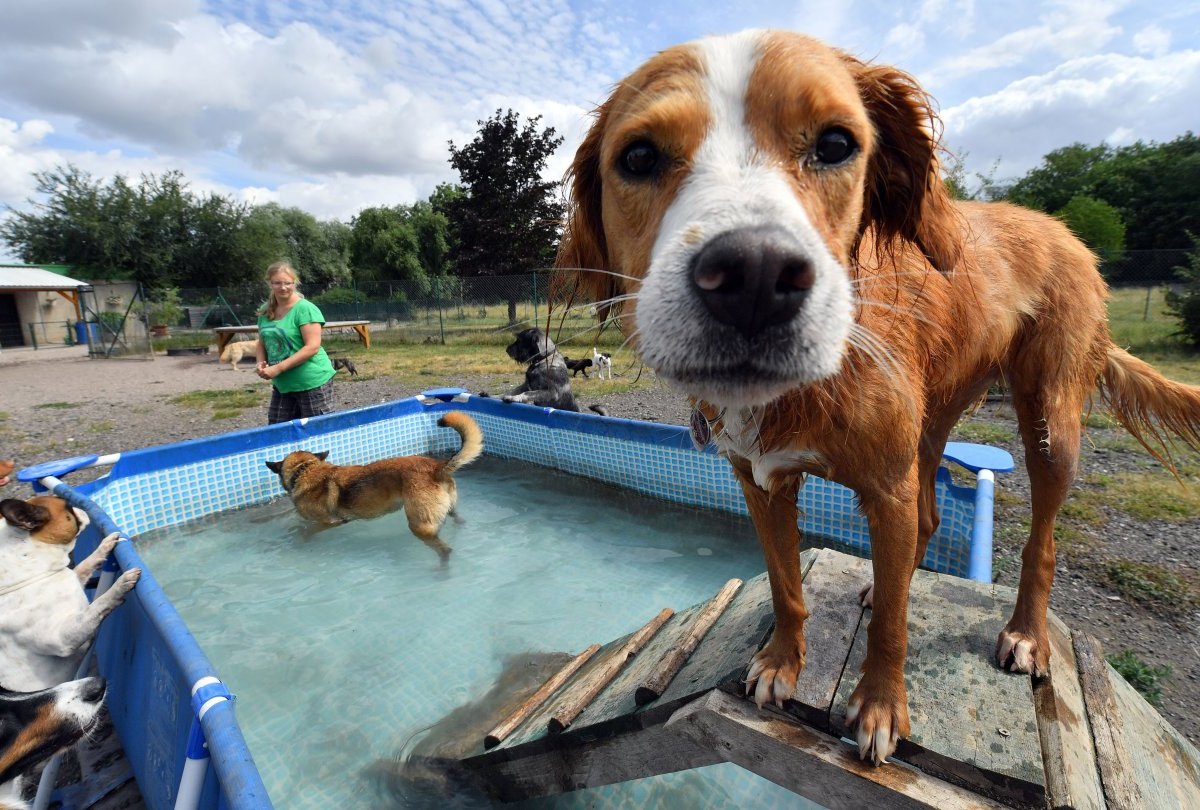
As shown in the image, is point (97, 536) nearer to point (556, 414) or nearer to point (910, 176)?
point (556, 414)

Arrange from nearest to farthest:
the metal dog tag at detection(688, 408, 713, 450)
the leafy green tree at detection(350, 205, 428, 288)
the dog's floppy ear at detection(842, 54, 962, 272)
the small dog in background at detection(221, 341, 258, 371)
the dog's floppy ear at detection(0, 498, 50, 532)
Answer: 1. the dog's floppy ear at detection(842, 54, 962, 272)
2. the metal dog tag at detection(688, 408, 713, 450)
3. the dog's floppy ear at detection(0, 498, 50, 532)
4. the small dog in background at detection(221, 341, 258, 371)
5. the leafy green tree at detection(350, 205, 428, 288)

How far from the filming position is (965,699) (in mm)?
1802

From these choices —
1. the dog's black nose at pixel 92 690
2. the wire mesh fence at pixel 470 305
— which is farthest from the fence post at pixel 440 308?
the dog's black nose at pixel 92 690

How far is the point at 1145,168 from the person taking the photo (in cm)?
3647

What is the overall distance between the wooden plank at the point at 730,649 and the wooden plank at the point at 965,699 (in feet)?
1.14

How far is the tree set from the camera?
89.7 ft

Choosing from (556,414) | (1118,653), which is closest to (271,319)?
(556,414)

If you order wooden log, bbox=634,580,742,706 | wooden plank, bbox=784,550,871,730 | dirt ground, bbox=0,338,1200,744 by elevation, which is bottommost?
dirt ground, bbox=0,338,1200,744

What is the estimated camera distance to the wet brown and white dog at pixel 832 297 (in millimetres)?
1218

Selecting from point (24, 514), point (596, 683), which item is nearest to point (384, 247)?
point (24, 514)

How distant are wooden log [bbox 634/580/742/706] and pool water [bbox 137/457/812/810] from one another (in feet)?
2.74

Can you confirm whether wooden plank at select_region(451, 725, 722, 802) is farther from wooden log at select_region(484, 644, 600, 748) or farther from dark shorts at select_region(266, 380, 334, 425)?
dark shorts at select_region(266, 380, 334, 425)

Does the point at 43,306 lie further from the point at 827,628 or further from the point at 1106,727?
the point at 1106,727

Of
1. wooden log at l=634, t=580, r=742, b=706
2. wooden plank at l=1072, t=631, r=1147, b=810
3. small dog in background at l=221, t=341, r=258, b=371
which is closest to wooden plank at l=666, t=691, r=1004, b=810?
wooden log at l=634, t=580, r=742, b=706
